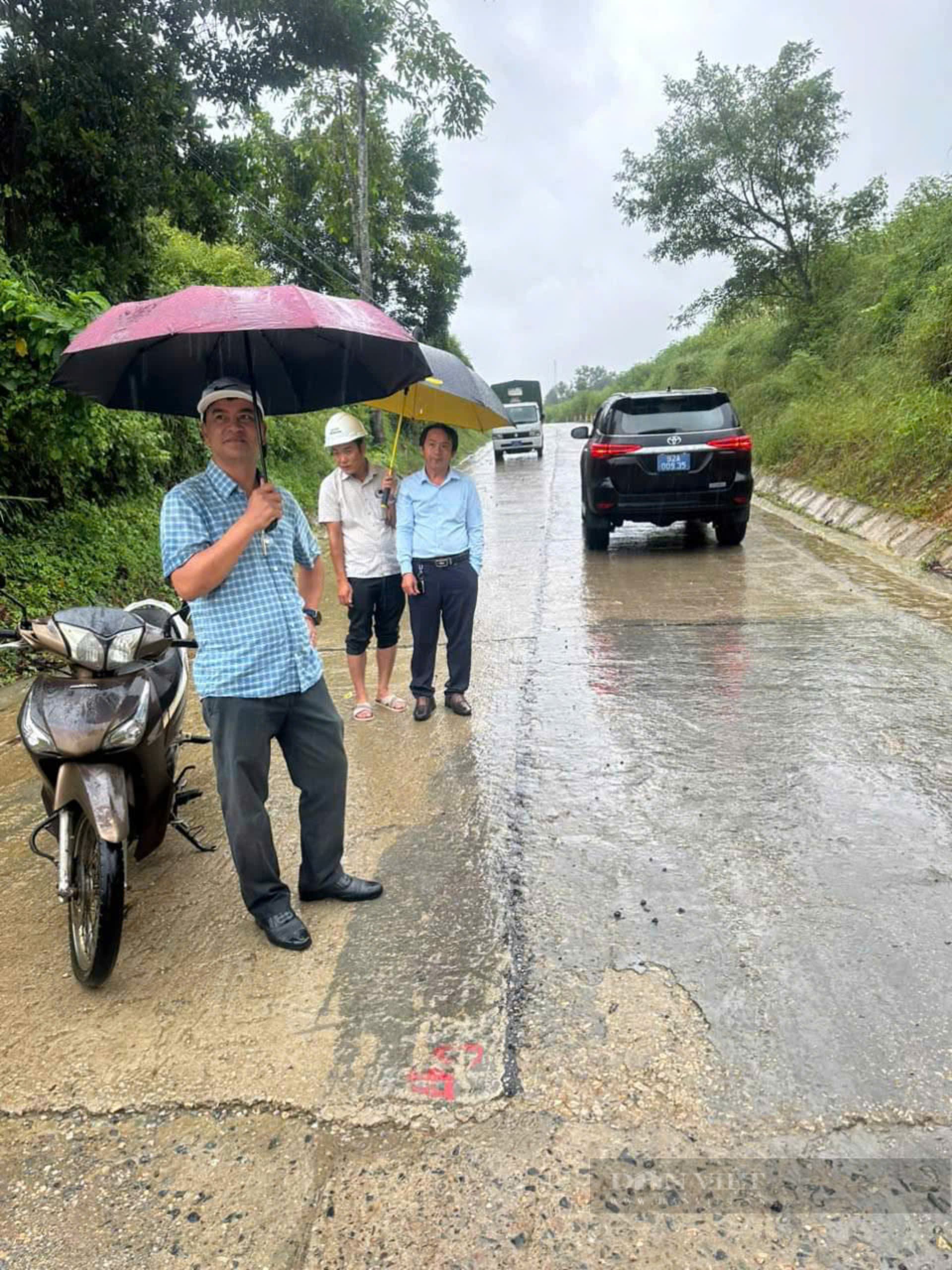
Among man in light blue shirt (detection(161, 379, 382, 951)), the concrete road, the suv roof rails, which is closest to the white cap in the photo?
man in light blue shirt (detection(161, 379, 382, 951))

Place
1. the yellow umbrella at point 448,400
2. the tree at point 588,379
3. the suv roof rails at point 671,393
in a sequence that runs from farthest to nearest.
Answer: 1. the tree at point 588,379
2. the suv roof rails at point 671,393
3. the yellow umbrella at point 448,400

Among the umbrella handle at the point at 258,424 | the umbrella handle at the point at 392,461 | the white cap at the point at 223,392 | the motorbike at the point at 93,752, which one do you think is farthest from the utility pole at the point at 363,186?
the motorbike at the point at 93,752

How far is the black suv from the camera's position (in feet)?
29.5

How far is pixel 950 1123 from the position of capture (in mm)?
2035

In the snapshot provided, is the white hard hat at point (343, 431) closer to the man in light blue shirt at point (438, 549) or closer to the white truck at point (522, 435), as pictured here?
the man in light blue shirt at point (438, 549)

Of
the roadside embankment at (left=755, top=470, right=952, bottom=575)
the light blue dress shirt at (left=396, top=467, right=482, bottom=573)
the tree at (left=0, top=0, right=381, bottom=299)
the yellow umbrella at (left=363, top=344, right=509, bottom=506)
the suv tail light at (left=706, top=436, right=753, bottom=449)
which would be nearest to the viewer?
the yellow umbrella at (left=363, top=344, right=509, bottom=506)

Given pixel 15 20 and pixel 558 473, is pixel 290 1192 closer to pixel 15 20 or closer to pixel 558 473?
pixel 15 20

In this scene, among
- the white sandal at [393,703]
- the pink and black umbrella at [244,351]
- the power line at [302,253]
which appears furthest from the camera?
the power line at [302,253]

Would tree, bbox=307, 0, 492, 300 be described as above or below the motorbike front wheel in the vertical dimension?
above

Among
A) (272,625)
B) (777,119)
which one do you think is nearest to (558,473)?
(777,119)

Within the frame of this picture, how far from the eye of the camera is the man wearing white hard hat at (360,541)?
4922mm

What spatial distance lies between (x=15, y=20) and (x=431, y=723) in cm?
649

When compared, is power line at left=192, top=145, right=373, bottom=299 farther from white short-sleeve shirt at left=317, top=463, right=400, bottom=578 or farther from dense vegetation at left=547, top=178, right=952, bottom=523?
white short-sleeve shirt at left=317, top=463, right=400, bottom=578

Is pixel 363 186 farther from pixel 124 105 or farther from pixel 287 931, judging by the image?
pixel 287 931
